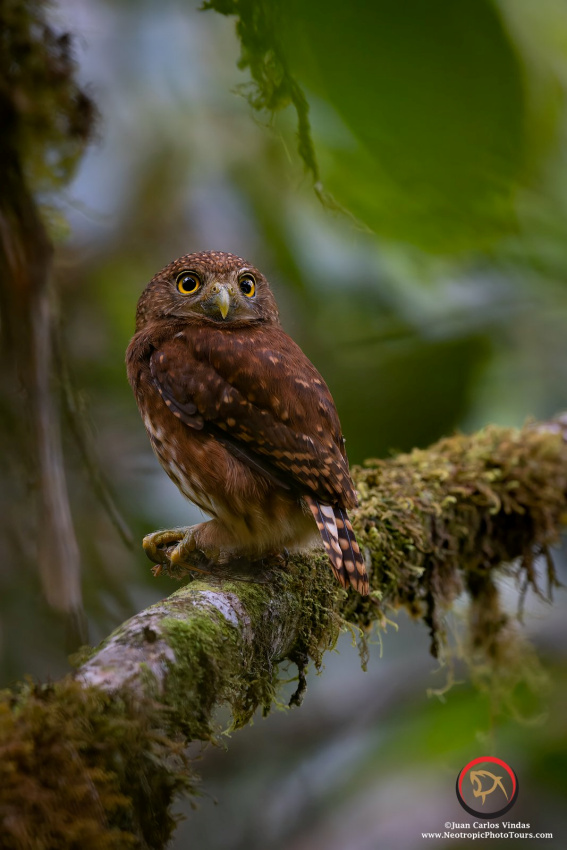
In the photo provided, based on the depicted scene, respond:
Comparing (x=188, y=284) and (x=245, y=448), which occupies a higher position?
(x=188, y=284)

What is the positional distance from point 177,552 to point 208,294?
41.9 inches

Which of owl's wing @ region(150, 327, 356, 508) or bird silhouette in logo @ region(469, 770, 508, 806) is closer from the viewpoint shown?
owl's wing @ region(150, 327, 356, 508)

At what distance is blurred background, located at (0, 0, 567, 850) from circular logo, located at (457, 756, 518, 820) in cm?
7

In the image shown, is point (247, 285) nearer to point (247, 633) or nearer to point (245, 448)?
point (245, 448)

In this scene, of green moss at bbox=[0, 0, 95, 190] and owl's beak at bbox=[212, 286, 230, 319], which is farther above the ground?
green moss at bbox=[0, 0, 95, 190]

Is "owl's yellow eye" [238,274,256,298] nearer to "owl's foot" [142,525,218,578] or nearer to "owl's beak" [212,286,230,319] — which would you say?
"owl's beak" [212,286,230,319]

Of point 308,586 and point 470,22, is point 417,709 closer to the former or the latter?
point 308,586

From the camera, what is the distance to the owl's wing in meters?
2.21

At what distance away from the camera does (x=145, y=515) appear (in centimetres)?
339

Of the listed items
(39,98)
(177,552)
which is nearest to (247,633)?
(177,552)

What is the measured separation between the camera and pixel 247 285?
2.97m

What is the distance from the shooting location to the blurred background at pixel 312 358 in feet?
9.87

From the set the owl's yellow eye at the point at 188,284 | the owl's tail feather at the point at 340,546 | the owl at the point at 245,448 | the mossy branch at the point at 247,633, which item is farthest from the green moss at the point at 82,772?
the owl's yellow eye at the point at 188,284

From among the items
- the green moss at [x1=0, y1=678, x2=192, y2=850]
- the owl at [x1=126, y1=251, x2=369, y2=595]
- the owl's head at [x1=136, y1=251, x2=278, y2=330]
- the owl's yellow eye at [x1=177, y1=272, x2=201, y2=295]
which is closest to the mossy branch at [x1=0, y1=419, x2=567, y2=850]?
the green moss at [x1=0, y1=678, x2=192, y2=850]
